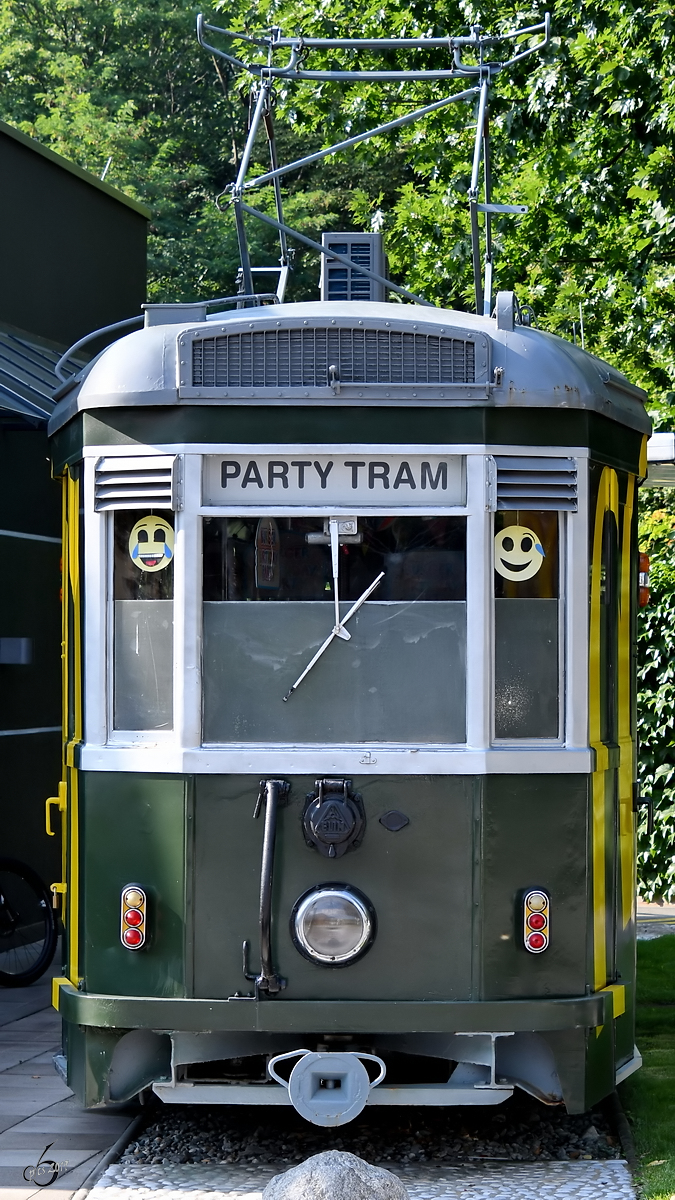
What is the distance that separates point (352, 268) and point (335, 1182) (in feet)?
13.0

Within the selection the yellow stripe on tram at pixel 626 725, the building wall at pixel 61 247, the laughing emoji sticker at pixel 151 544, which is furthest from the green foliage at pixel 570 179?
the laughing emoji sticker at pixel 151 544

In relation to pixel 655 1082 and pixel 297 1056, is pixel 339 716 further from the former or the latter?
pixel 655 1082

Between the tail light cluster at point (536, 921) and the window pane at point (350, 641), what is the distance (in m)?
0.62

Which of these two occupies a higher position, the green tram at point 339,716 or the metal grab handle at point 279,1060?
the green tram at point 339,716

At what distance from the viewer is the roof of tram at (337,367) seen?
5.48m

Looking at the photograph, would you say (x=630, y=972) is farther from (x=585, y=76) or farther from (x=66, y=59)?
(x=66, y=59)

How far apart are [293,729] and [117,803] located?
27.1 inches

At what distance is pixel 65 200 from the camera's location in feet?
41.4

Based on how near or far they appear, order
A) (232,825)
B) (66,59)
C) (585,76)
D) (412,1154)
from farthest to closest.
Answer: (66,59), (585,76), (412,1154), (232,825)

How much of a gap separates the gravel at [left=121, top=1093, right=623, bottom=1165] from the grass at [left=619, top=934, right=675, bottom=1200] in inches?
5.9

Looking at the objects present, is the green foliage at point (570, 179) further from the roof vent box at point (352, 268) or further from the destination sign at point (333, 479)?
the destination sign at point (333, 479)

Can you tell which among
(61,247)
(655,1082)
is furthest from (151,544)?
(61,247)

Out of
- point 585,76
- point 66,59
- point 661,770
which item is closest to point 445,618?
point 661,770

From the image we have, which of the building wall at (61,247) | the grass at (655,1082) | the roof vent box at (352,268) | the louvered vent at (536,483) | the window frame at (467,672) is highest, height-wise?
the building wall at (61,247)
